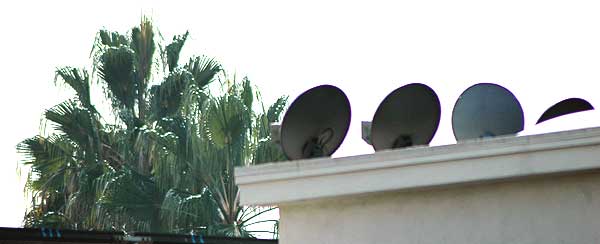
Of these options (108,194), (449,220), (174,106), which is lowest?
(449,220)

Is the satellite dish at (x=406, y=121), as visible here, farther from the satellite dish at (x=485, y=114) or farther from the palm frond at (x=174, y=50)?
the palm frond at (x=174, y=50)

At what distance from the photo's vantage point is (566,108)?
1034 centimetres

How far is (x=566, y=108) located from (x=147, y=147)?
17202 mm

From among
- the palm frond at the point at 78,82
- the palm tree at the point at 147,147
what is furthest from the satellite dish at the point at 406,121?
the palm frond at the point at 78,82

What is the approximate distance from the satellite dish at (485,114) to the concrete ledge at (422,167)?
1.24 meters

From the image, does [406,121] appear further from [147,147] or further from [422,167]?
[147,147]

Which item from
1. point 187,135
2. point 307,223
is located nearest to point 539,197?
point 307,223

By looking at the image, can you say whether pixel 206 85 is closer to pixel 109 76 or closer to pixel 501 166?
pixel 109 76

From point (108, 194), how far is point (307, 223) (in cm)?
1596

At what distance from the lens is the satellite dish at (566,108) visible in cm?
1021

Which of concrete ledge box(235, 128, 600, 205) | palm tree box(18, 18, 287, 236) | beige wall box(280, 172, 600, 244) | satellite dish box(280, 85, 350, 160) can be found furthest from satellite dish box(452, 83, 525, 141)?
palm tree box(18, 18, 287, 236)

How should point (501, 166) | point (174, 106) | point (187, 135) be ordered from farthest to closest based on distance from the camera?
point (174, 106)
point (187, 135)
point (501, 166)

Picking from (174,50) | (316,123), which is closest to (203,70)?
(174,50)

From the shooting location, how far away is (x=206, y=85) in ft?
93.4
